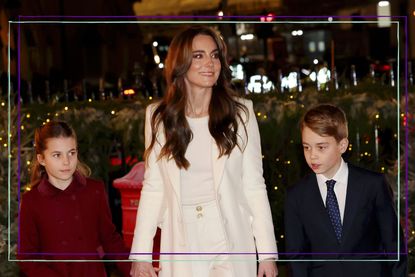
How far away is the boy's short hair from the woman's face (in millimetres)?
469

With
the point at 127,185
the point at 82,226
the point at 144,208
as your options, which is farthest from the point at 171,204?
the point at 127,185

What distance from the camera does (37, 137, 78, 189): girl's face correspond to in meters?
4.88

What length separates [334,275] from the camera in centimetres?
468

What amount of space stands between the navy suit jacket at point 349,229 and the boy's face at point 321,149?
0.11 meters

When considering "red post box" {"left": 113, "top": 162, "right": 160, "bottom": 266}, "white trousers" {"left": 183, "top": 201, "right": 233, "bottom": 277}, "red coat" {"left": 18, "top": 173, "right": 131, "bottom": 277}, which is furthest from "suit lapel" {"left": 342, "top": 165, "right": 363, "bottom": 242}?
"red post box" {"left": 113, "top": 162, "right": 160, "bottom": 266}

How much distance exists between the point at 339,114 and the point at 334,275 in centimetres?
73

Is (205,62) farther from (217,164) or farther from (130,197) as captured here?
(130,197)

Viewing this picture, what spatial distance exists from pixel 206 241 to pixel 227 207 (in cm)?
19

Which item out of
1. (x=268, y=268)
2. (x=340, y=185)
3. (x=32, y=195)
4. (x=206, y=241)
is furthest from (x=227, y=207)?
(x=32, y=195)

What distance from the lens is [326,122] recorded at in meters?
4.52

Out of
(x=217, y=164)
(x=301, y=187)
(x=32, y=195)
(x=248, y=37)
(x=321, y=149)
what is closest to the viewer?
(x=217, y=164)

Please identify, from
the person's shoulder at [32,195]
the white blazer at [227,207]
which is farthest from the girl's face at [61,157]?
the white blazer at [227,207]

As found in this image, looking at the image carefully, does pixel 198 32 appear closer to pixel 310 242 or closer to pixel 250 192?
pixel 250 192

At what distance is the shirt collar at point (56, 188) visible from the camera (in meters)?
4.93
